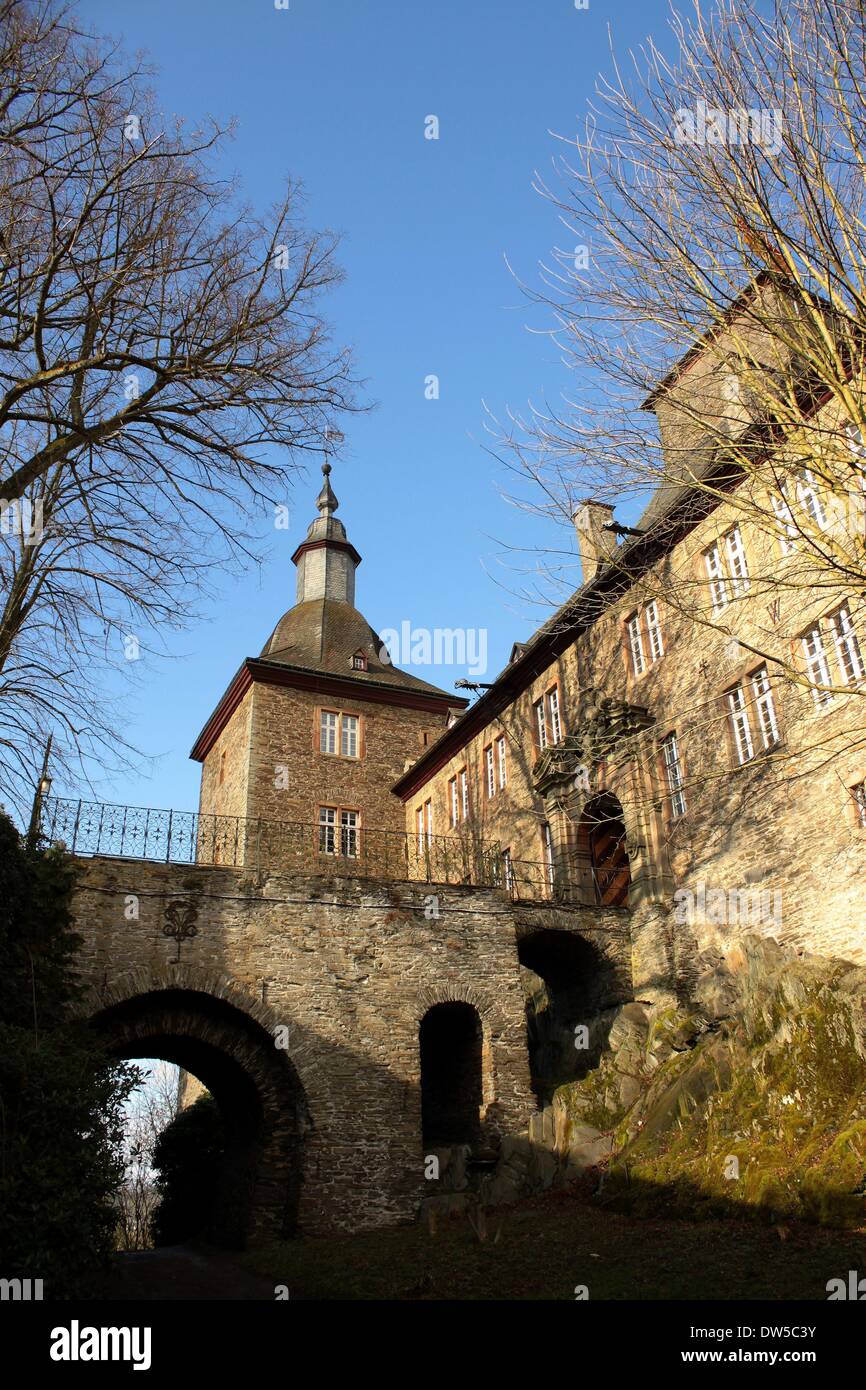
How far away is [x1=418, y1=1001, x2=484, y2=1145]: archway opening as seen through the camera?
653 inches

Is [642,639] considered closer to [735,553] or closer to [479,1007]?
[735,553]

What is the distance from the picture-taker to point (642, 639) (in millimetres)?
19797

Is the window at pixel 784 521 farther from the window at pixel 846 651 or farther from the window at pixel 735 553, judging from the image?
the window at pixel 846 651

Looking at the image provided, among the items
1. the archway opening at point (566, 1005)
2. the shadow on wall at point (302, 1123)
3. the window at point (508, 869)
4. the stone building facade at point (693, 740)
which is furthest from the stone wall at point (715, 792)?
the shadow on wall at point (302, 1123)

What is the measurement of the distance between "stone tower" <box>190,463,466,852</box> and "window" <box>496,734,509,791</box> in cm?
508

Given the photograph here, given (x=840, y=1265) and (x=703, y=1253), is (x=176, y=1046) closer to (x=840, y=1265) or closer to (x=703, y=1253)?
(x=703, y=1253)

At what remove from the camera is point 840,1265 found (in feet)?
28.1

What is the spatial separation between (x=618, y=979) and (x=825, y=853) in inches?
217

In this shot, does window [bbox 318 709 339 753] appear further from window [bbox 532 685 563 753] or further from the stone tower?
window [bbox 532 685 563 753]

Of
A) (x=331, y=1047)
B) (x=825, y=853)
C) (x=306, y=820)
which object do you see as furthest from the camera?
(x=306, y=820)

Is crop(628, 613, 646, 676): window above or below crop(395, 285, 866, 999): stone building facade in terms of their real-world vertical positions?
above

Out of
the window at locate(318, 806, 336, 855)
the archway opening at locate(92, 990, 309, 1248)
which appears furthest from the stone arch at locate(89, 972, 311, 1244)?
the window at locate(318, 806, 336, 855)
